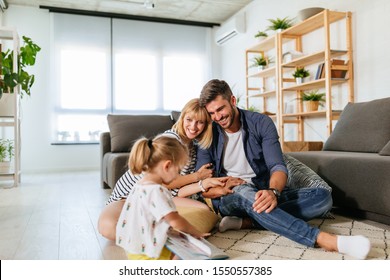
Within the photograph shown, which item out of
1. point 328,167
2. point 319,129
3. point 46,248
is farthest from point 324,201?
point 319,129

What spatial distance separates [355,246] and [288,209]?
0.45 meters

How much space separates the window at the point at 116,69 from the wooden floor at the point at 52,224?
2215 mm

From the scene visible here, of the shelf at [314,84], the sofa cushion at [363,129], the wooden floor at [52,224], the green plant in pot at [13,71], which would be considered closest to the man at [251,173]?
the wooden floor at [52,224]

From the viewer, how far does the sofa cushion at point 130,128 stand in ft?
10.7

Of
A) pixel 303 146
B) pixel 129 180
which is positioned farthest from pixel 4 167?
pixel 303 146

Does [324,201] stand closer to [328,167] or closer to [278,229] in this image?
[278,229]

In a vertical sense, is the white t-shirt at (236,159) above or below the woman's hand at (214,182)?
above

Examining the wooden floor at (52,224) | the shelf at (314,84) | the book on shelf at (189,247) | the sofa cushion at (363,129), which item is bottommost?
the wooden floor at (52,224)

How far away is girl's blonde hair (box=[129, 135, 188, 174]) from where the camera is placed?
3.75 ft

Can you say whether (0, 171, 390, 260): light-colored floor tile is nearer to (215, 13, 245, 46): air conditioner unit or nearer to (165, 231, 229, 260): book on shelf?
(165, 231, 229, 260): book on shelf

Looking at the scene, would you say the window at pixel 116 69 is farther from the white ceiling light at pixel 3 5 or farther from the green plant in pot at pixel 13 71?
the green plant in pot at pixel 13 71

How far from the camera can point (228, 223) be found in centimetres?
175

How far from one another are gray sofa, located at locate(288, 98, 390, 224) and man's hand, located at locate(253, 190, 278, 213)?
0.75m

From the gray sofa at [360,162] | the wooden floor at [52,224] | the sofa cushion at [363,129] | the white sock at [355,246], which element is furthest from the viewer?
the sofa cushion at [363,129]
